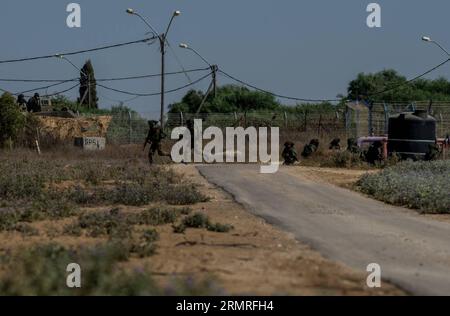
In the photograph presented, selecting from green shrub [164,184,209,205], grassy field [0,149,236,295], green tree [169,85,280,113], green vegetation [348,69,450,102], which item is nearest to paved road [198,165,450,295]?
green shrub [164,184,209,205]

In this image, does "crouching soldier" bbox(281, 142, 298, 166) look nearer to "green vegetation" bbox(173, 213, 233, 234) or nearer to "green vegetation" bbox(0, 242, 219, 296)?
"green vegetation" bbox(173, 213, 233, 234)

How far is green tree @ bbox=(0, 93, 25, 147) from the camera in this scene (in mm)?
40125

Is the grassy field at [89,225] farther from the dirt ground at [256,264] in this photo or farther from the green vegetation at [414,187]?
the green vegetation at [414,187]

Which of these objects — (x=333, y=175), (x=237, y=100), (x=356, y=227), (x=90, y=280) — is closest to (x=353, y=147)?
(x=333, y=175)

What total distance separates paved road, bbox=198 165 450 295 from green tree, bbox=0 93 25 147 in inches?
701

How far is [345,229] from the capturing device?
1464cm

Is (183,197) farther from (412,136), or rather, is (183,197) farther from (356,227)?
(412,136)

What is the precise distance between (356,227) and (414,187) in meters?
6.25

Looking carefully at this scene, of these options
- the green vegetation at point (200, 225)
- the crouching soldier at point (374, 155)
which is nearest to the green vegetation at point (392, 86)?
the crouching soldier at point (374, 155)

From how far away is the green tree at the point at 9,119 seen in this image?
132ft

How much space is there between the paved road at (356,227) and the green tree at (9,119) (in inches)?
Result: 701
